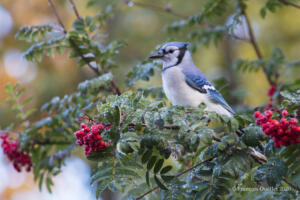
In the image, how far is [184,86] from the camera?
2.30m

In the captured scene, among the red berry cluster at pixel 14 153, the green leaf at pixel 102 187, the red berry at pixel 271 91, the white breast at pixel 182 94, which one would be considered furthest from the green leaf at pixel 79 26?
the red berry at pixel 271 91

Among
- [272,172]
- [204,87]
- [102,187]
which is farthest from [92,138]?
[204,87]

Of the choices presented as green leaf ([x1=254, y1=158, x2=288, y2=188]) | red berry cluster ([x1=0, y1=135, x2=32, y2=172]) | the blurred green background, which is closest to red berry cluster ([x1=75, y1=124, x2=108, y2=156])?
green leaf ([x1=254, y1=158, x2=288, y2=188])

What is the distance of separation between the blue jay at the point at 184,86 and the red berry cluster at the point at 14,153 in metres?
1.12

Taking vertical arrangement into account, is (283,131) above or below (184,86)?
above

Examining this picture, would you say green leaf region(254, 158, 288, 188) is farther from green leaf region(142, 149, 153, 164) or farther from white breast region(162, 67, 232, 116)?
white breast region(162, 67, 232, 116)

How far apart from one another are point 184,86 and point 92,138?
43.8 inches

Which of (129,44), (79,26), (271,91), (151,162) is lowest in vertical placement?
(271,91)

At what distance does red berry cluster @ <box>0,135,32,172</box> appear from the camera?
2434 millimetres

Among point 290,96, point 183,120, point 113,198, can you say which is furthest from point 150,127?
point 113,198

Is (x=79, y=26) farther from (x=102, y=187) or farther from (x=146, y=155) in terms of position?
(x=102, y=187)

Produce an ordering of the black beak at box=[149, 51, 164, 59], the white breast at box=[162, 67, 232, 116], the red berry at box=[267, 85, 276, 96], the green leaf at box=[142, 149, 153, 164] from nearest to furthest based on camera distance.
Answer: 1. the green leaf at box=[142, 149, 153, 164]
2. the white breast at box=[162, 67, 232, 116]
3. the black beak at box=[149, 51, 164, 59]
4. the red berry at box=[267, 85, 276, 96]

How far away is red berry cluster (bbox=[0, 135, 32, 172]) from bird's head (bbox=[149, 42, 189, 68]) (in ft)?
3.78

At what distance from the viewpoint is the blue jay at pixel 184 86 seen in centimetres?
226
